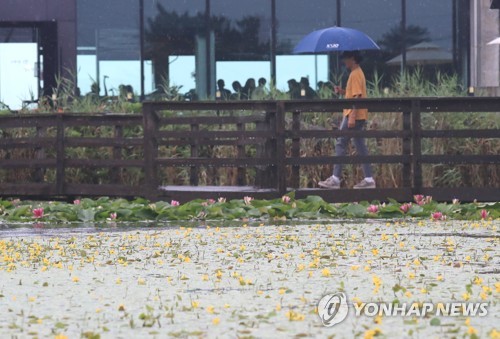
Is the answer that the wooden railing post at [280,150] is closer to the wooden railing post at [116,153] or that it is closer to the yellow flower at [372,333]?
the wooden railing post at [116,153]

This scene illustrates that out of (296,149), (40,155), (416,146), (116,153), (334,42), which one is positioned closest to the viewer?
(416,146)

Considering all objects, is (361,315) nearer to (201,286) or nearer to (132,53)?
(201,286)

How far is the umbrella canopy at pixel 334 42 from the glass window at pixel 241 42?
7.74 meters

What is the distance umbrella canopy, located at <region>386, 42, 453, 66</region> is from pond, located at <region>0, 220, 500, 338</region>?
16717mm

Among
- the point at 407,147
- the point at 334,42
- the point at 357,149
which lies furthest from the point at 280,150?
the point at 334,42

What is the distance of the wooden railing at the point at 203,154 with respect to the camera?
61.7 feet

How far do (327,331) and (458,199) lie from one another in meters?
11.5

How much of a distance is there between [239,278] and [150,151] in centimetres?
959

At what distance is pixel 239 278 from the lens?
974cm

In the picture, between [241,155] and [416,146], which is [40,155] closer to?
[241,155]

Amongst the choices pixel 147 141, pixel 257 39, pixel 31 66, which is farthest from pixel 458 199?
pixel 31 66

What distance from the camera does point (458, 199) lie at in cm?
1845

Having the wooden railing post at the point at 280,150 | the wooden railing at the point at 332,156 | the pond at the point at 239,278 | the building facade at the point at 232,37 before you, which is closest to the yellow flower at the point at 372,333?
the pond at the point at 239,278

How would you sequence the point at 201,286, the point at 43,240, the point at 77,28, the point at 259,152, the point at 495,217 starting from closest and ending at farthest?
the point at 201,286, the point at 43,240, the point at 495,217, the point at 259,152, the point at 77,28
